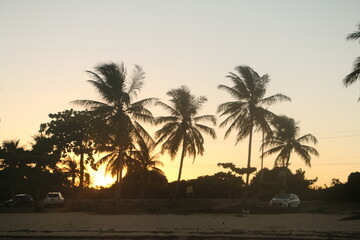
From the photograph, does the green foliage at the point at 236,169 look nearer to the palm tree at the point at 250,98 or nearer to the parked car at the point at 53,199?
the palm tree at the point at 250,98

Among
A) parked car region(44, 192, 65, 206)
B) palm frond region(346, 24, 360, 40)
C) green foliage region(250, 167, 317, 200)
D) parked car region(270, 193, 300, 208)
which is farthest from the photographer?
green foliage region(250, 167, 317, 200)

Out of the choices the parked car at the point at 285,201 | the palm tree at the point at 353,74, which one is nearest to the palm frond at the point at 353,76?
the palm tree at the point at 353,74

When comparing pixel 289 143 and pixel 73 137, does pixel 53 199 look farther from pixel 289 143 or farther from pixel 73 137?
pixel 289 143

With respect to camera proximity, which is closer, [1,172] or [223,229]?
[223,229]

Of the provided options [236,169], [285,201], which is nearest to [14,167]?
[236,169]

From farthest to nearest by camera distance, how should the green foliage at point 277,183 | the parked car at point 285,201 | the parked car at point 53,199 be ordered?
the green foliage at point 277,183 → the parked car at point 53,199 → the parked car at point 285,201

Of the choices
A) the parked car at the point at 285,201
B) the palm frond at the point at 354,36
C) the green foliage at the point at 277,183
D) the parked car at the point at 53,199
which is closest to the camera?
the palm frond at the point at 354,36

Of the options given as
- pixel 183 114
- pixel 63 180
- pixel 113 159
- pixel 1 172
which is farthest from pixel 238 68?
pixel 1 172

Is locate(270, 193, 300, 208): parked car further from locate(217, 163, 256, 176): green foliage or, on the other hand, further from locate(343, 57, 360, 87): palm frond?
locate(343, 57, 360, 87): palm frond

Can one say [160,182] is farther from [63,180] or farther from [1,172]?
[1,172]

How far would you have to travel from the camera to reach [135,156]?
125 feet

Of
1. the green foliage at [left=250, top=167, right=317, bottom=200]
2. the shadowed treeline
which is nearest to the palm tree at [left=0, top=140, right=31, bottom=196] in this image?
the shadowed treeline

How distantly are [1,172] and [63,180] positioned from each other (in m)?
5.96

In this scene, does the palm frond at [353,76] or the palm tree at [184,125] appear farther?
the palm tree at [184,125]
